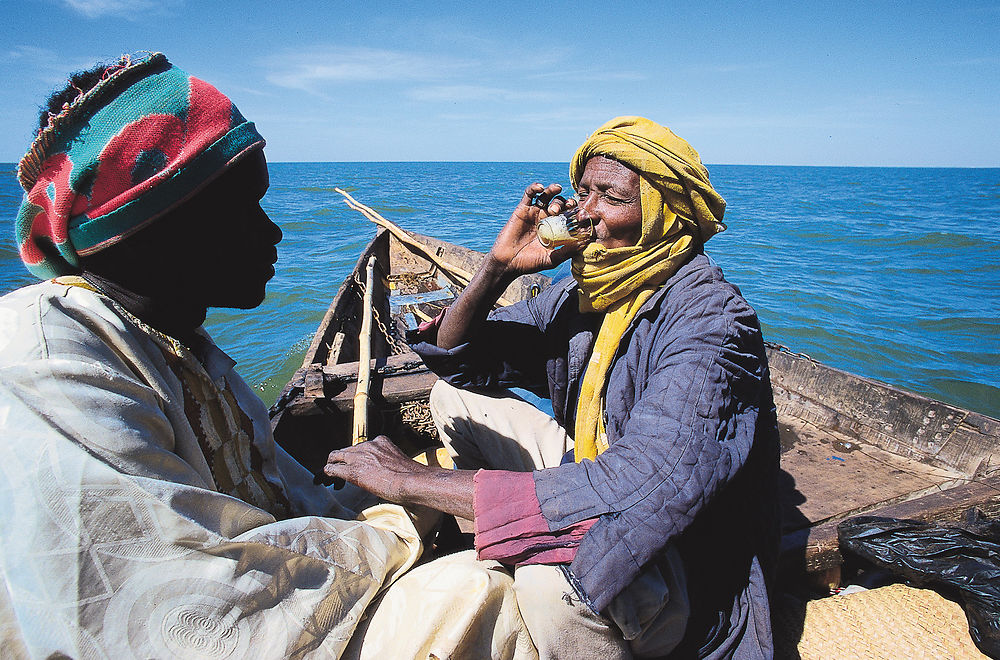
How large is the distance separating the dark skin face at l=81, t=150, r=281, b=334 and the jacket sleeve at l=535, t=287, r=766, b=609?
0.85 metres

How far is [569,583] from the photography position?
3.81 ft

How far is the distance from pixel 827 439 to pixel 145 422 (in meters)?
3.45

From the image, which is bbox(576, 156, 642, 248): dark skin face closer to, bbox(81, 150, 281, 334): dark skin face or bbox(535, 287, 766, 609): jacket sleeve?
bbox(535, 287, 766, 609): jacket sleeve

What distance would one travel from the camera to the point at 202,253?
1229 millimetres

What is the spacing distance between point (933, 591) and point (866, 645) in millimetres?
440

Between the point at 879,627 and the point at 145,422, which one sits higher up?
the point at 145,422

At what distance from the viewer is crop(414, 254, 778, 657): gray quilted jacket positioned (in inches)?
46.8

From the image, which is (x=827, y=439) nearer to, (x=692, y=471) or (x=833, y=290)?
(x=692, y=471)

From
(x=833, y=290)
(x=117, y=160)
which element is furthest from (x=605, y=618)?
(x=833, y=290)

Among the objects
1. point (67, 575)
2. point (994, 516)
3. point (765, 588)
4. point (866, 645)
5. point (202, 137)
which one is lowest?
point (866, 645)

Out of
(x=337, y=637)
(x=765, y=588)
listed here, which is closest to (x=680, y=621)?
(x=765, y=588)

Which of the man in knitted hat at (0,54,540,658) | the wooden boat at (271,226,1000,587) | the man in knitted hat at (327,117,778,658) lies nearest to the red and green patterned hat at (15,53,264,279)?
the man in knitted hat at (0,54,540,658)

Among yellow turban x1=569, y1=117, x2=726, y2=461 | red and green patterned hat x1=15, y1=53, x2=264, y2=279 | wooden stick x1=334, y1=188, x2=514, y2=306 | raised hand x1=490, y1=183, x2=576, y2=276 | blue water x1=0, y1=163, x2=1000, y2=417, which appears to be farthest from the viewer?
blue water x1=0, y1=163, x2=1000, y2=417

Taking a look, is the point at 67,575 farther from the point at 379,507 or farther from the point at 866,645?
the point at 866,645
